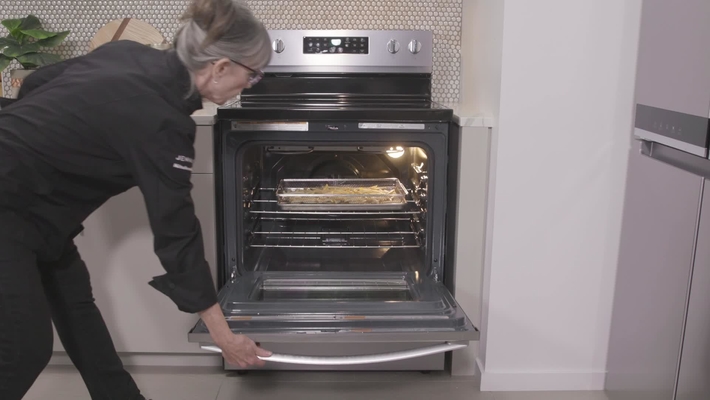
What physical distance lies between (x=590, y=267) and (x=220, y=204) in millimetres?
1244

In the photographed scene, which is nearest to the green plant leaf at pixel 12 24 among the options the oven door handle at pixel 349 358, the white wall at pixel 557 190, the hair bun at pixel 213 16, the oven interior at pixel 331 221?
the oven interior at pixel 331 221

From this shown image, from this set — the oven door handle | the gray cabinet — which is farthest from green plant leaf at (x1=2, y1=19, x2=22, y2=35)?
the gray cabinet

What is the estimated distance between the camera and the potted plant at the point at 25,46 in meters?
2.47

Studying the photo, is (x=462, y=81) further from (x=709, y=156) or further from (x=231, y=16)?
(x=231, y=16)

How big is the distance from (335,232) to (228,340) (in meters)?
1.03

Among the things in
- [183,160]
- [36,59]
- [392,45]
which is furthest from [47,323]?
[392,45]

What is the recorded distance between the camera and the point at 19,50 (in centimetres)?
247

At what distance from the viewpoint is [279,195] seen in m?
2.36

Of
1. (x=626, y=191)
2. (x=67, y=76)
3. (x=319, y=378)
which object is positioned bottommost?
(x=319, y=378)

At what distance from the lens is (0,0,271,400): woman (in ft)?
4.53

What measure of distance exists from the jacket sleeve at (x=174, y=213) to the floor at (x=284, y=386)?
0.87 m

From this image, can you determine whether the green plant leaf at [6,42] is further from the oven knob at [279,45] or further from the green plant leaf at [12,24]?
the oven knob at [279,45]

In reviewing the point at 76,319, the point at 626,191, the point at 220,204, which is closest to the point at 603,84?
the point at 626,191

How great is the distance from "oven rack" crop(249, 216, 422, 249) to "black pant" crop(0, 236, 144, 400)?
27.7 inches
